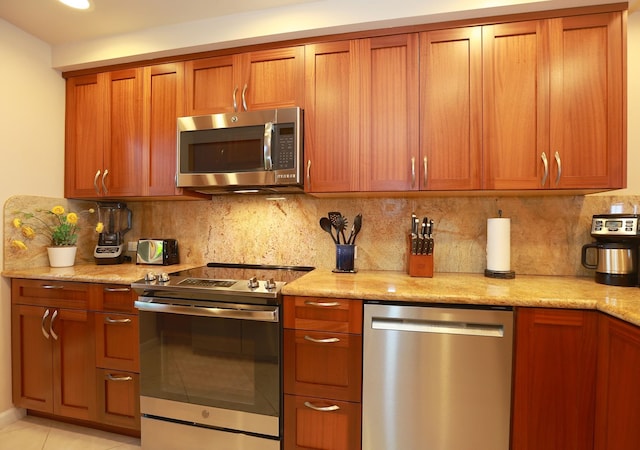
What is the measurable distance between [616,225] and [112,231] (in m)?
3.23

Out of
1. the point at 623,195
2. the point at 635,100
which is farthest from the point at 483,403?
the point at 635,100

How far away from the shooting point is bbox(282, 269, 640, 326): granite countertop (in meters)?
1.25

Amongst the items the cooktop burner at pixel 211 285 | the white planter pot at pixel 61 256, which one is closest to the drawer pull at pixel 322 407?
the cooktop burner at pixel 211 285

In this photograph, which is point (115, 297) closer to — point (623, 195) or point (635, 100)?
point (623, 195)

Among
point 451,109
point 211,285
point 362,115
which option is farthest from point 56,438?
point 451,109

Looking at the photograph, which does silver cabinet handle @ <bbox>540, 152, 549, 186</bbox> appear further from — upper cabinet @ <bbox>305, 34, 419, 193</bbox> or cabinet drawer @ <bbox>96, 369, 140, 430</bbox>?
cabinet drawer @ <bbox>96, 369, 140, 430</bbox>

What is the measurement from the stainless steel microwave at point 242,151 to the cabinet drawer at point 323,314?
690 mm

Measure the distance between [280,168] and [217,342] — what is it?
101cm

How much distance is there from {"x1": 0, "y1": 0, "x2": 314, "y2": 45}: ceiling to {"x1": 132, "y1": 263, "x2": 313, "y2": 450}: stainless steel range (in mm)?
1577

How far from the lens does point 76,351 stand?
6.06 feet

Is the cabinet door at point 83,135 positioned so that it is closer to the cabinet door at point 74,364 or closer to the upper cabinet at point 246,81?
the upper cabinet at point 246,81

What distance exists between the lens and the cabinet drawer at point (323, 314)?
1.44m

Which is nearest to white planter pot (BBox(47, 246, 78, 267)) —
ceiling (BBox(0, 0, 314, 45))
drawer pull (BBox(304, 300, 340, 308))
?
ceiling (BBox(0, 0, 314, 45))

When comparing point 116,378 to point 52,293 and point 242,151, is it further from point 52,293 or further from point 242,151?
point 242,151
